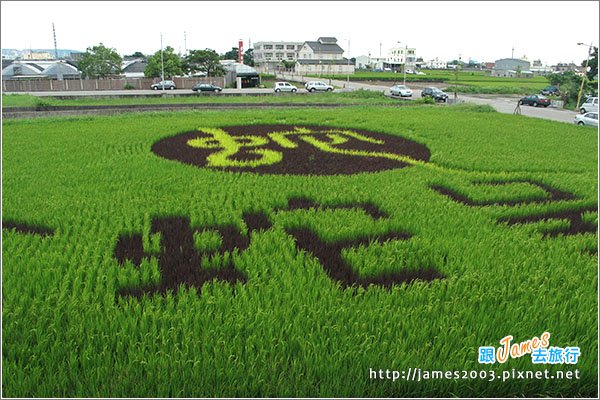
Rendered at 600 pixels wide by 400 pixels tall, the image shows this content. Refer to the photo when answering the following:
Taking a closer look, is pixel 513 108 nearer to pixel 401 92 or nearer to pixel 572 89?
pixel 572 89

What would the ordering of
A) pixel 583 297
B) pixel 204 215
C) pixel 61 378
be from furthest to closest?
pixel 204 215
pixel 583 297
pixel 61 378

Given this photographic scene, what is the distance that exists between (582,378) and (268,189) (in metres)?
5.75

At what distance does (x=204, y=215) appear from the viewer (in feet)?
22.1

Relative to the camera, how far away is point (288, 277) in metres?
4.63

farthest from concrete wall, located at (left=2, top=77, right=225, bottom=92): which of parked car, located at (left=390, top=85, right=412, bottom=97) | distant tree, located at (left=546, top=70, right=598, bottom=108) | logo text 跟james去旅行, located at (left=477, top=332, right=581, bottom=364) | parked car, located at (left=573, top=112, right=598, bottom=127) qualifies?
logo text 跟james去旅行, located at (left=477, top=332, right=581, bottom=364)

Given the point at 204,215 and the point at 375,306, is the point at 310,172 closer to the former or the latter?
the point at 204,215

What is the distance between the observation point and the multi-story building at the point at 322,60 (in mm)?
81812

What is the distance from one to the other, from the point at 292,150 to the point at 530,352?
958 cm

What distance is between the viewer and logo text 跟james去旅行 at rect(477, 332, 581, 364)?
354 cm

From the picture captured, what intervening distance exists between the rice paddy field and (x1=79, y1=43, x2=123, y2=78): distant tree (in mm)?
43557

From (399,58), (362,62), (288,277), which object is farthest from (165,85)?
(362,62)

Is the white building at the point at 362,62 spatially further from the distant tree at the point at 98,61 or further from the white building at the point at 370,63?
the distant tree at the point at 98,61

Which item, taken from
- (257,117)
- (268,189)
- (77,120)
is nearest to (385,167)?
(268,189)

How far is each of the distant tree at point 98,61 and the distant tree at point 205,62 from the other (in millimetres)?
8403
